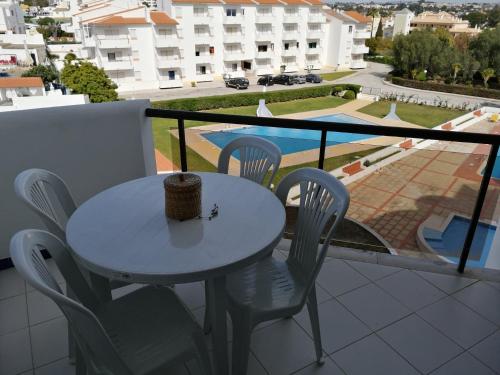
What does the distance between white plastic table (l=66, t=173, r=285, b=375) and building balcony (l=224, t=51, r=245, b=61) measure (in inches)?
1256

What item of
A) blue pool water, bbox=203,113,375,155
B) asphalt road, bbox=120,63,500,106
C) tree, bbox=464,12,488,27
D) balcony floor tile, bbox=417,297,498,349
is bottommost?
asphalt road, bbox=120,63,500,106

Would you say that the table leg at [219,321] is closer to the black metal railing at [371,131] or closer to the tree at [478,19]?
the black metal railing at [371,131]

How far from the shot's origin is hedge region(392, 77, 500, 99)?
27.1m

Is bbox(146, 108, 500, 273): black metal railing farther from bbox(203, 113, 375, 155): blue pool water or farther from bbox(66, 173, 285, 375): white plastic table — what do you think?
bbox(66, 173, 285, 375): white plastic table

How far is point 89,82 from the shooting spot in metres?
22.5

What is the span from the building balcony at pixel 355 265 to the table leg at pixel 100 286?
0.40m

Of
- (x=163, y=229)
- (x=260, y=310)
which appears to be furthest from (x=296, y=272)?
(x=163, y=229)

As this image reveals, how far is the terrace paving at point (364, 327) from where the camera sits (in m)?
1.84

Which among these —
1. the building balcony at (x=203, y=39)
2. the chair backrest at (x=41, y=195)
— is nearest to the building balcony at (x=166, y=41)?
the building balcony at (x=203, y=39)

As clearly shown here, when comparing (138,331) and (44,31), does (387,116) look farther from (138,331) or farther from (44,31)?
(44,31)

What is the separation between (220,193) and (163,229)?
41cm

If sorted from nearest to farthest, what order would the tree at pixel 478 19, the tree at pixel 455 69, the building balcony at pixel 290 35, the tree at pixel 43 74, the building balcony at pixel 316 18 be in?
1. the tree at pixel 43 74
2. the tree at pixel 455 69
3. the building balcony at pixel 290 35
4. the building balcony at pixel 316 18
5. the tree at pixel 478 19

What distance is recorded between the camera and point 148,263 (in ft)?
4.24

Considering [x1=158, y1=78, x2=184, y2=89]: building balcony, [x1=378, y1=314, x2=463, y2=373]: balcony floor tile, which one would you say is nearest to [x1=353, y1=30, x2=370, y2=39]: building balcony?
[x1=158, y1=78, x2=184, y2=89]: building balcony
